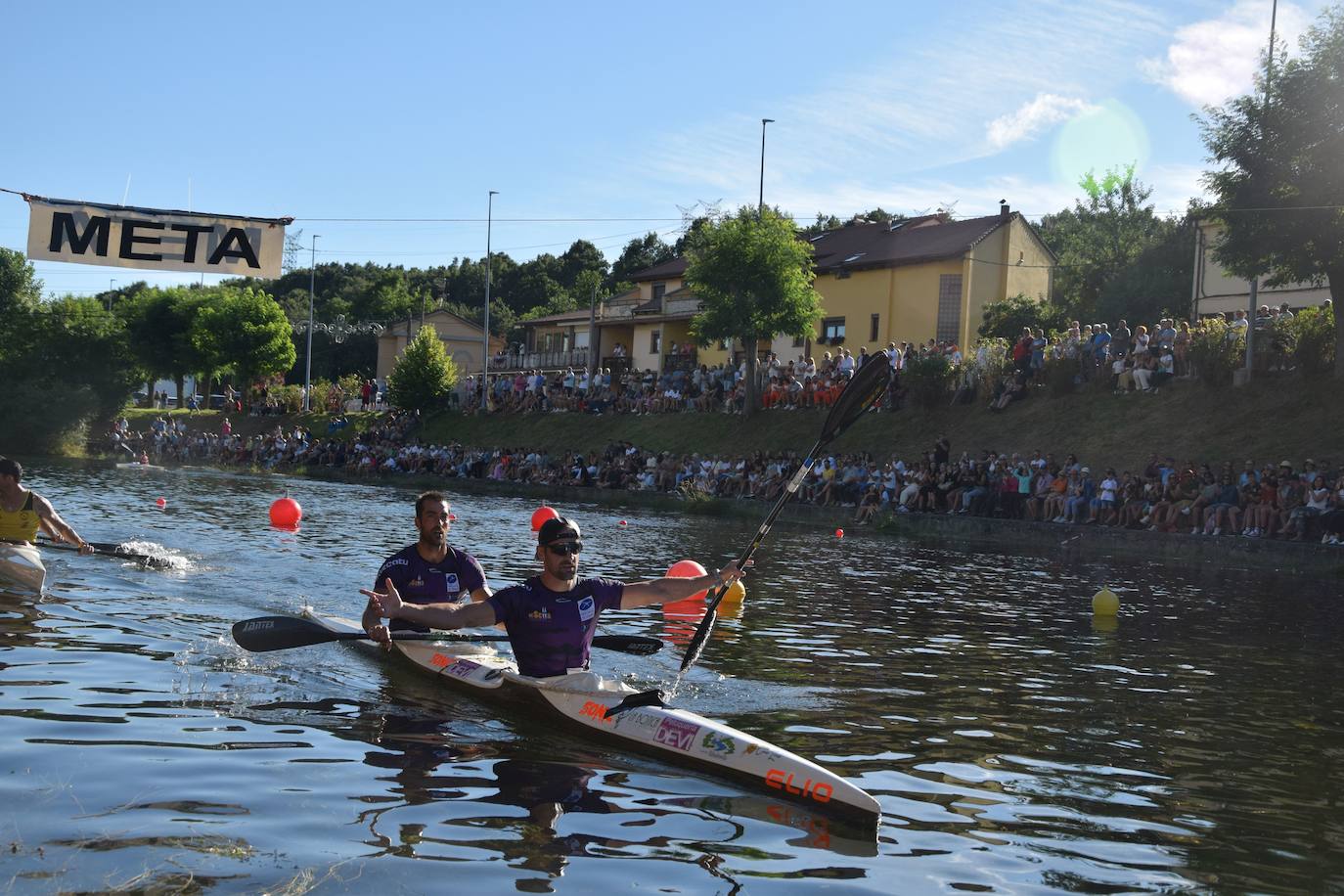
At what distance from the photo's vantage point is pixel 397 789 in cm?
674

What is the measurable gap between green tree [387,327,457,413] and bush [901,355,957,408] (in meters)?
28.6

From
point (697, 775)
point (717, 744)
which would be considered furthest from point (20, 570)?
point (717, 744)

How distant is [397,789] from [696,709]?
2.88 metres

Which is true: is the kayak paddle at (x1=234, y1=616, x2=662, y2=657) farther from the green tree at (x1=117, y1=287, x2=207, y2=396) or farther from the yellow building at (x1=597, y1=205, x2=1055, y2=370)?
the green tree at (x1=117, y1=287, x2=207, y2=396)

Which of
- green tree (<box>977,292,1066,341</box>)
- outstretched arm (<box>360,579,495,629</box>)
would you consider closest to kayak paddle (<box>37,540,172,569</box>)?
outstretched arm (<box>360,579,495,629</box>)

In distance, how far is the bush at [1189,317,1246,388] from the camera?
2836cm

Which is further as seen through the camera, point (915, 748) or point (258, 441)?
point (258, 441)

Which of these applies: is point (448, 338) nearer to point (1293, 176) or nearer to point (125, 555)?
point (1293, 176)

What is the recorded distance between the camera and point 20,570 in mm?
12836

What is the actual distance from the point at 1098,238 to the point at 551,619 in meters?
73.6

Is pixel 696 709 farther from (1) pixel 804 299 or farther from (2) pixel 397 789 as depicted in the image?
(1) pixel 804 299

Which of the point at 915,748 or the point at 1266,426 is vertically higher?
the point at 1266,426

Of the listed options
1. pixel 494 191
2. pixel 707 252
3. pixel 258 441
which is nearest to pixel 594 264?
pixel 494 191

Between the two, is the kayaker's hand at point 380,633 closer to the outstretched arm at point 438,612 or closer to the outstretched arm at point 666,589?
the outstretched arm at point 438,612
